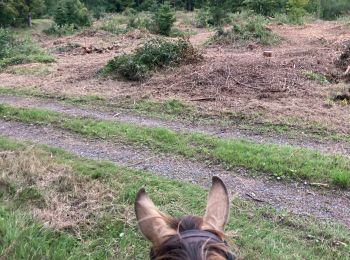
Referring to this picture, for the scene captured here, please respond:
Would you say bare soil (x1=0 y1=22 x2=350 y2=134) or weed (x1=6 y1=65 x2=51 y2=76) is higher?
bare soil (x1=0 y1=22 x2=350 y2=134)

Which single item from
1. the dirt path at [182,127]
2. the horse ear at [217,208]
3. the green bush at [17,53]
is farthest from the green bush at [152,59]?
the horse ear at [217,208]

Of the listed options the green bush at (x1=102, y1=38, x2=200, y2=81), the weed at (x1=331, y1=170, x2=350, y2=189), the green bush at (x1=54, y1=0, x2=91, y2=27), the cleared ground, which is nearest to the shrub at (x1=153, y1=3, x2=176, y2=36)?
the green bush at (x1=54, y1=0, x2=91, y2=27)

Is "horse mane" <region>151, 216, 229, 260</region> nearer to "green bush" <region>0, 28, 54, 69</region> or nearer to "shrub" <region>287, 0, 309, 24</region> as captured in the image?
"green bush" <region>0, 28, 54, 69</region>

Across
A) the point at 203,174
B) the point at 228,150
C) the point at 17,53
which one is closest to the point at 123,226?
the point at 203,174

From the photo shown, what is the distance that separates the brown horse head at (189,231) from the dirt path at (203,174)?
330 cm

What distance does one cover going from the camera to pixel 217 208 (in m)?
2.27

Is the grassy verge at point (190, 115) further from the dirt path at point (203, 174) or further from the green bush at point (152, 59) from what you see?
the green bush at point (152, 59)

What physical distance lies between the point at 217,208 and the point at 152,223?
353 millimetres

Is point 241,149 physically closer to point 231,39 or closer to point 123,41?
point 231,39

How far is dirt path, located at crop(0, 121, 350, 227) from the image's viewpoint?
5.46 m

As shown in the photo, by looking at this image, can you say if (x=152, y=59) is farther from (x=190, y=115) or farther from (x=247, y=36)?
(x=247, y=36)

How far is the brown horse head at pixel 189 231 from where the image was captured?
1.69 meters

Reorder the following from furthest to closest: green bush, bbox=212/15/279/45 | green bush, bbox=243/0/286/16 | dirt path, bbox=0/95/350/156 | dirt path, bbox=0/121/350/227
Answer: green bush, bbox=243/0/286/16, green bush, bbox=212/15/279/45, dirt path, bbox=0/95/350/156, dirt path, bbox=0/121/350/227

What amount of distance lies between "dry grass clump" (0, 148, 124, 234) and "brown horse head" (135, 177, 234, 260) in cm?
274
